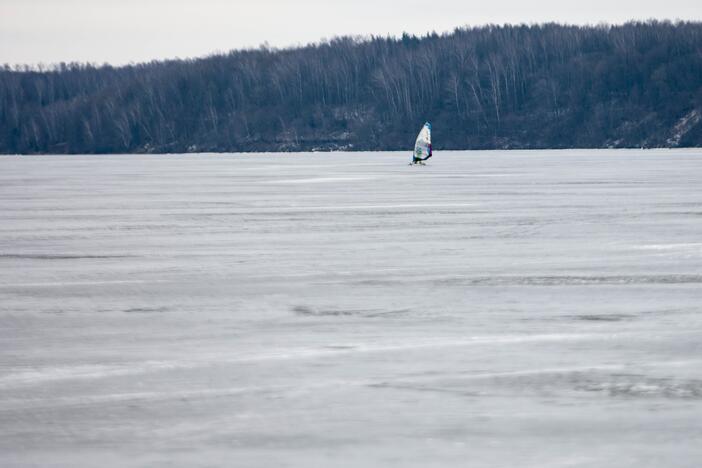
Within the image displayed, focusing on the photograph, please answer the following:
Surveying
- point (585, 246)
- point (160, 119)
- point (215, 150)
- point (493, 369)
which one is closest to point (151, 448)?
point (493, 369)

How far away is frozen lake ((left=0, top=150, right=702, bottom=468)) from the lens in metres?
6.23

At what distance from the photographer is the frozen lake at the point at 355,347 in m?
6.23

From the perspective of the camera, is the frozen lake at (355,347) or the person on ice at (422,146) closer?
the frozen lake at (355,347)

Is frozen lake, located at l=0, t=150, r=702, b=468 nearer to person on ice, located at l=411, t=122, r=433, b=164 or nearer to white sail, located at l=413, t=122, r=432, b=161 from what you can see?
white sail, located at l=413, t=122, r=432, b=161

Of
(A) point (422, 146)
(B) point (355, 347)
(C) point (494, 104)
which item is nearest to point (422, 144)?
(A) point (422, 146)

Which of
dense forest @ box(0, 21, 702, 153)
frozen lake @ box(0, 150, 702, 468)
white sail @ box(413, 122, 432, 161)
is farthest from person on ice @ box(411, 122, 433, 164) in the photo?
dense forest @ box(0, 21, 702, 153)

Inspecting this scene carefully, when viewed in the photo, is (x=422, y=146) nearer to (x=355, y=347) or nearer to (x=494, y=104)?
(x=355, y=347)

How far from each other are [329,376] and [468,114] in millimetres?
172285

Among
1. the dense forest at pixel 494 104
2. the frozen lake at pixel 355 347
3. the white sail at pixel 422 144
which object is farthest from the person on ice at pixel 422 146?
the dense forest at pixel 494 104

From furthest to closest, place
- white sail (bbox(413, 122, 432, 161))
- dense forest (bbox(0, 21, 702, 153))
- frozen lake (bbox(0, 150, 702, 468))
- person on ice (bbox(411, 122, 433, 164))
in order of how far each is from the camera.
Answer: dense forest (bbox(0, 21, 702, 153)) < person on ice (bbox(411, 122, 433, 164)) < white sail (bbox(413, 122, 432, 161)) < frozen lake (bbox(0, 150, 702, 468))

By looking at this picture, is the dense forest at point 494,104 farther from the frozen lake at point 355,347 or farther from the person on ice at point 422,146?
the frozen lake at point 355,347

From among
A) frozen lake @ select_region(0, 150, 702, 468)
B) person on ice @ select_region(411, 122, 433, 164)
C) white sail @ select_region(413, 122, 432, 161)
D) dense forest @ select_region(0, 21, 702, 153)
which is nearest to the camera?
frozen lake @ select_region(0, 150, 702, 468)

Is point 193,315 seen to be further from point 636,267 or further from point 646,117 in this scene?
point 646,117

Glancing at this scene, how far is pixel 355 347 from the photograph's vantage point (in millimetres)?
8914
